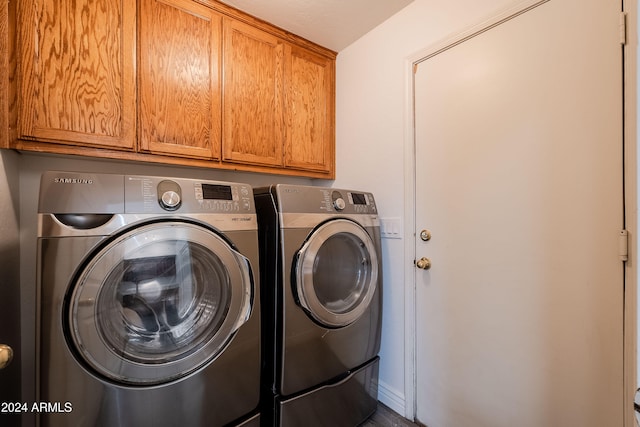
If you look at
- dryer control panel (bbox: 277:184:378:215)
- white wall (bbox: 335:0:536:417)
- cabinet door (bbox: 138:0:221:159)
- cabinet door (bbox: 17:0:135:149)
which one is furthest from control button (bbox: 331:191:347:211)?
cabinet door (bbox: 17:0:135:149)

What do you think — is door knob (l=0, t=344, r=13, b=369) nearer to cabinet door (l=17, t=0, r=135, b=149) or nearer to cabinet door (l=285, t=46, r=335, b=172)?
cabinet door (l=17, t=0, r=135, b=149)

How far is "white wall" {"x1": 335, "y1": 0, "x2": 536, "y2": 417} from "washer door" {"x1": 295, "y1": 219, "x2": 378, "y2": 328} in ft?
0.80

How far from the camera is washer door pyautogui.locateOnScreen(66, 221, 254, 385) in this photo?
2.80 feet

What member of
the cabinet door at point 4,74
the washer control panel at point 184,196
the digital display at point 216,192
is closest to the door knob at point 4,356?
the washer control panel at point 184,196

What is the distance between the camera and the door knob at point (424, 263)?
58.7 inches

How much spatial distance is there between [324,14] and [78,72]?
4.19 ft

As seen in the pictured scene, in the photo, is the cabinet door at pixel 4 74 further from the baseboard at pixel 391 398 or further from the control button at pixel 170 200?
the baseboard at pixel 391 398

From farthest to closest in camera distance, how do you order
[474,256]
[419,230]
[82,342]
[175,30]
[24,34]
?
[419,230] → [175,30] → [474,256] → [24,34] → [82,342]

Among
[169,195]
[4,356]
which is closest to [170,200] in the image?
[169,195]

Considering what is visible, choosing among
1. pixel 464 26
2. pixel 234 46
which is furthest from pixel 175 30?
pixel 464 26

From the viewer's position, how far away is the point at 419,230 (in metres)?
1.54

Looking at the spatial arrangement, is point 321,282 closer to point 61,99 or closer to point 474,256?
point 474,256

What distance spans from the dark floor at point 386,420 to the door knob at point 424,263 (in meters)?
0.85

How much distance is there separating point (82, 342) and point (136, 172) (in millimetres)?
1039
